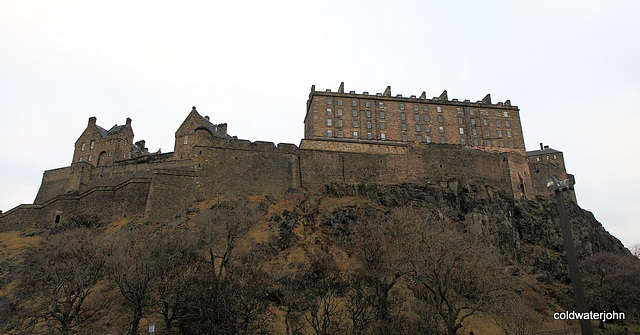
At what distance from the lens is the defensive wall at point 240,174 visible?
46156mm

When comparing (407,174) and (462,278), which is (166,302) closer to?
(462,278)

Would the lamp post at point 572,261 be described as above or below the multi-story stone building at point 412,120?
below

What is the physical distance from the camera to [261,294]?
97.2ft

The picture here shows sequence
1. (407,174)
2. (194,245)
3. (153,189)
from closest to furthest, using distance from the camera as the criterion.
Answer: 1. (194,245)
2. (153,189)
3. (407,174)

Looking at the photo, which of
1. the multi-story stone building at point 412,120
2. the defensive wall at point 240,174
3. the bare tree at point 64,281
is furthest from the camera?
the multi-story stone building at point 412,120

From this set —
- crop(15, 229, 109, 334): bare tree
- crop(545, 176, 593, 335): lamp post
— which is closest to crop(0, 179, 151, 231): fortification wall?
crop(15, 229, 109, 334): bare tree

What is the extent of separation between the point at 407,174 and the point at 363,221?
14.6 meters

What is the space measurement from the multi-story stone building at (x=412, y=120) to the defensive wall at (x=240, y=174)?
30.6 feet

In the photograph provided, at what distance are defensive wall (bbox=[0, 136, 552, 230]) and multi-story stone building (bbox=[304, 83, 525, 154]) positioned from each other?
30.6 ft

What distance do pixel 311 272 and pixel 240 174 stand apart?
58.2 ft

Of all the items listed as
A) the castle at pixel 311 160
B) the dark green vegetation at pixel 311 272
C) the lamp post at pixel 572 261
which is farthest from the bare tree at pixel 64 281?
the lamp post at pixel 572 261

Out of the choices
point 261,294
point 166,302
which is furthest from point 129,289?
point 261,294

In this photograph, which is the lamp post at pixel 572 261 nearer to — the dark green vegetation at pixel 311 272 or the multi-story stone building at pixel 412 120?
the dark green vegetation at pixel 311 272

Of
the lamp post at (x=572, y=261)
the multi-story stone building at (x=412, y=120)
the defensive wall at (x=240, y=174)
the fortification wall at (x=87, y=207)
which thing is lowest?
the lamp post at (x=572, y=261)
